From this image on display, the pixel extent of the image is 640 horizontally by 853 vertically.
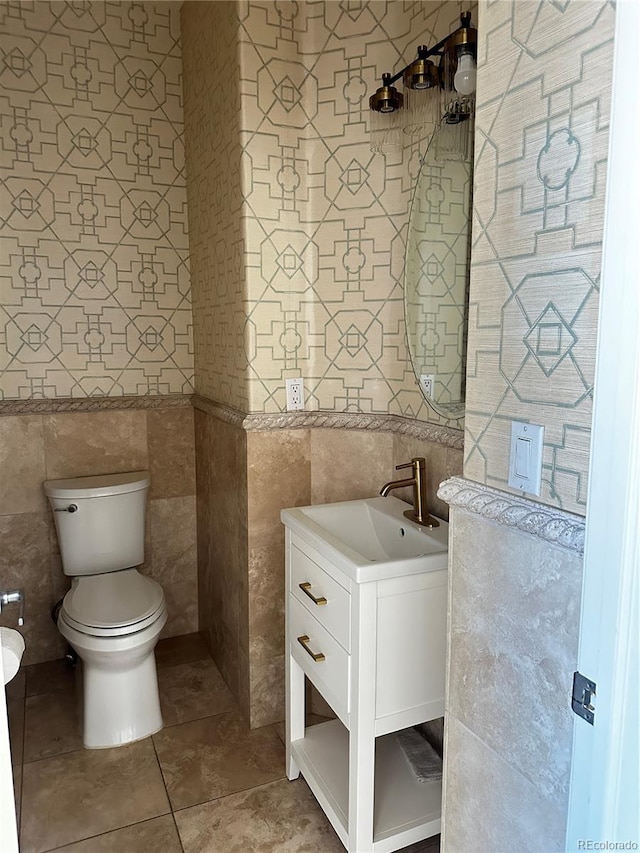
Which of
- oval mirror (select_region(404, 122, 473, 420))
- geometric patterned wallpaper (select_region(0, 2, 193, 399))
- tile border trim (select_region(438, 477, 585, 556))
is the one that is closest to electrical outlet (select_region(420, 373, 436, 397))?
oval mirror (select_region(404, 122, 473, 420))

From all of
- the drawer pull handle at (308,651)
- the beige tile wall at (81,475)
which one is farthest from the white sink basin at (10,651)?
the beige tile wall at (81,475)

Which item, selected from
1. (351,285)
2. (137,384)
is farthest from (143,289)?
(351,285)

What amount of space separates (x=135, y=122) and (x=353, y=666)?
2.35 meters

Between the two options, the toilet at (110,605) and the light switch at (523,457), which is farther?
the toilet at (110,605)

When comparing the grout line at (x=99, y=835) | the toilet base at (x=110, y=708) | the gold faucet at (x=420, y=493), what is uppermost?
the gold faucet at (x=420, y=493)

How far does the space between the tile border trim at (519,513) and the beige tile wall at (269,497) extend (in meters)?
0.89

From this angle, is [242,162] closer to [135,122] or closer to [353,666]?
[135,122]

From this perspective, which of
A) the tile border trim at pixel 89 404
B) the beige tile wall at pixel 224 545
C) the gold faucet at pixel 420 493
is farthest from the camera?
the tile border trim at pixel 89 404

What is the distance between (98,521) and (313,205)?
1477 millimetres

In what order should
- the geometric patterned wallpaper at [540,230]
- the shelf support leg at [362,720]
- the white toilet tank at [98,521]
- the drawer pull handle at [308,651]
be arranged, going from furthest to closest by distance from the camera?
the white toilet tank at [98,521] → the drawer pull handle at [308,651] → the shelf support leg at [362,720] → the geometric patterned wallpaper at [540,230]

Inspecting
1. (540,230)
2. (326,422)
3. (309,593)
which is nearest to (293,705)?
(309,593)

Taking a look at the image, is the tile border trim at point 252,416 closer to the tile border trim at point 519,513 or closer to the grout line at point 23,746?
A: the tile border trim at point 519,513

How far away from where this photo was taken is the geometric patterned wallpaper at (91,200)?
2.49 metres

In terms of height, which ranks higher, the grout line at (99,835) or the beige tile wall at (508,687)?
the beige tile wall at (508,687)
